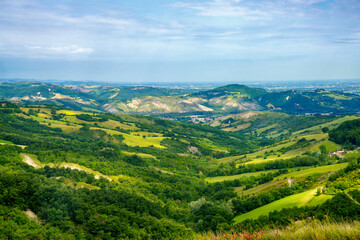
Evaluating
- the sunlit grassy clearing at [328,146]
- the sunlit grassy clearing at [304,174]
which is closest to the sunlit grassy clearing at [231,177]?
the sunlit grassy clearing at [304,174]

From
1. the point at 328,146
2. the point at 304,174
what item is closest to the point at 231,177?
the point at 304,174

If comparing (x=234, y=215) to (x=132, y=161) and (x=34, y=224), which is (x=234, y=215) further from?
(x=132, y=161)

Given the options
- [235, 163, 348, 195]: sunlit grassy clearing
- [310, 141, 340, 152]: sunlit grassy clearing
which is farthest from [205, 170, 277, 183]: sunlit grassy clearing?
[310, 141, 340, 152]: sunlit grassy clearing

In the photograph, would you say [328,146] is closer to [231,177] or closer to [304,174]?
[231,177]

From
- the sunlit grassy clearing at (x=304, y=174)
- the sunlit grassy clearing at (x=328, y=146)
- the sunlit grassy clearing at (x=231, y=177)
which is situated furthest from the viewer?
the sunlit grassy clearing at (x=328, y=146)

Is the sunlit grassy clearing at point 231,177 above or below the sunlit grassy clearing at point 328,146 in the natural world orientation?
below

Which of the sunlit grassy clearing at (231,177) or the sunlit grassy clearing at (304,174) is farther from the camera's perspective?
the sunlit grassy clearing at (231,177)

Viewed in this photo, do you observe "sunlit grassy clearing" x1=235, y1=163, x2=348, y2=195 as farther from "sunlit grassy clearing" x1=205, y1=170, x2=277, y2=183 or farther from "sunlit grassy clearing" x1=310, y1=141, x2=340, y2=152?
"sunlit grassy clearing" x1=310, y1=141, x2=340, y2=152

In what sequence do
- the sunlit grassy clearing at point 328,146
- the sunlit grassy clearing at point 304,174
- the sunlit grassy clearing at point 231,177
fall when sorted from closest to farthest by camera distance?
1. the sunlit grassy clearing at point 304,174
2. the sunlit grassy clearing at point 231,177
3. the sunlit grassy clearing at point 328,146

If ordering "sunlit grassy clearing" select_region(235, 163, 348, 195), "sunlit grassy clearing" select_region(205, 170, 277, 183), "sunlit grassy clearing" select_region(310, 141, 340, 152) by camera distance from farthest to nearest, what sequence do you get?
"sunlit grassy clearing" select_region(310, 141, 340, 152)
"sunlit grassy clearing" select_region(205, 170, 277, 183)
"sunlit grassy clearing" select_region(235, 163, 348, 195)

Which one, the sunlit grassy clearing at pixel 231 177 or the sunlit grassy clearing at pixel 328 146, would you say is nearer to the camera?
the sunlit grassy clearing at pixel 231 177

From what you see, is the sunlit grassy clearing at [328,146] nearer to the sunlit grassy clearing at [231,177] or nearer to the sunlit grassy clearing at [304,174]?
the sunlit grassy clearing at [231,177]
